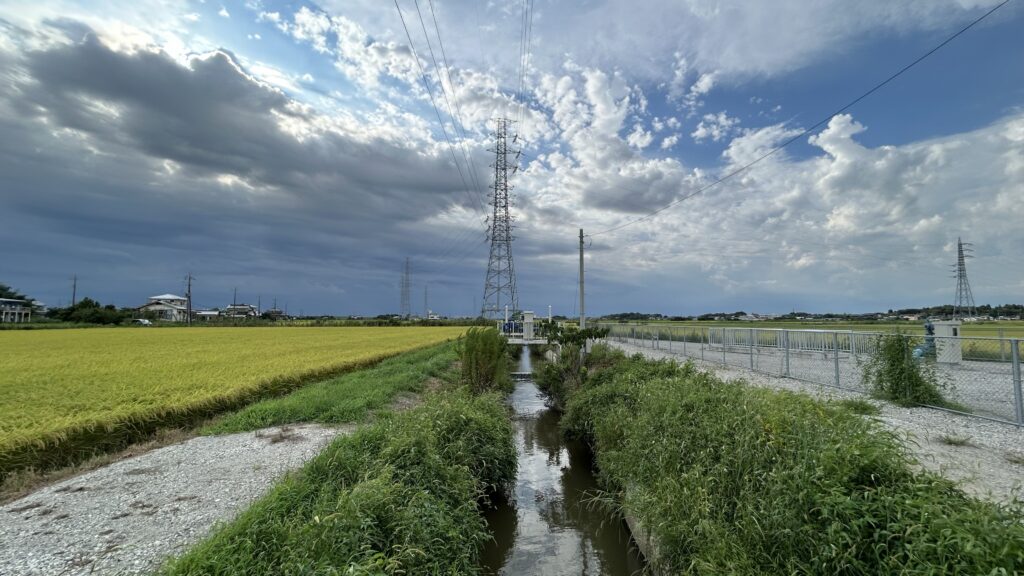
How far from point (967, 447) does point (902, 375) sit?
346 cm

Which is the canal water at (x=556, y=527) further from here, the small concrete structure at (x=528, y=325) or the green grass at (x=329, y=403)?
the small concrete structure at (x=528, y=325)

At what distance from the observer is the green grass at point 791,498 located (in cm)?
294

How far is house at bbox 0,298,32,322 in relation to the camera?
60.1 metres

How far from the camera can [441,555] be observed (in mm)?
4453

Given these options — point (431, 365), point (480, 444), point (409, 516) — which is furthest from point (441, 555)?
point (431, 365)

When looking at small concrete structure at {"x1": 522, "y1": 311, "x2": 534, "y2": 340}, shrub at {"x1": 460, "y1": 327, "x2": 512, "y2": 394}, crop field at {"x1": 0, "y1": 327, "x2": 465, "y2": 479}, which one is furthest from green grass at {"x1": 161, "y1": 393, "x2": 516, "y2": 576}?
small concrete structure at {"x1": 522, "y1": 311, "x2": 534, "y2": 340}

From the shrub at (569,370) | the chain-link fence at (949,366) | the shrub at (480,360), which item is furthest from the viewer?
the shrub at (480,360)

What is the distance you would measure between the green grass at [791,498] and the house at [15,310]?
8533 centimetres

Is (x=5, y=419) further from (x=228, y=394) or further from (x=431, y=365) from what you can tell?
(x=431, y=365)

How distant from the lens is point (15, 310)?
62.7 metres

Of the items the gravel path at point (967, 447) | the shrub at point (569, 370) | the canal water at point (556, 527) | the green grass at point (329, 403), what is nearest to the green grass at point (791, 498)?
the gravel path at point (967, 447)

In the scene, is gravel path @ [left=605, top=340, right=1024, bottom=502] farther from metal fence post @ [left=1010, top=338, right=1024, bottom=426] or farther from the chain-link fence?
the chain-link fence

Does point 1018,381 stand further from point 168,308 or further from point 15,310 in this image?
point 168,308

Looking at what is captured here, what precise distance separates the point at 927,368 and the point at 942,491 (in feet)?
25.0
